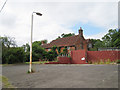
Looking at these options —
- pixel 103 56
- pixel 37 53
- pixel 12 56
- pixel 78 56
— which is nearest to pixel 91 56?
pixel 103 56

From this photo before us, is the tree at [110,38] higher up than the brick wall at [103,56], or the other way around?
the tree at [110,38]

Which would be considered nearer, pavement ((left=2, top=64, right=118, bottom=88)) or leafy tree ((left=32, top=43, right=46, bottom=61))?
pavement ((left=2, top=64, right=118, bottom=88))

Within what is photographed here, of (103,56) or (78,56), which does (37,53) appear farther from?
(103,56)

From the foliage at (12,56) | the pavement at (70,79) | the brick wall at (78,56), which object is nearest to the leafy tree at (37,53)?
the foliage at (12,56)

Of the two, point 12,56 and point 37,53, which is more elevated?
point 37,53

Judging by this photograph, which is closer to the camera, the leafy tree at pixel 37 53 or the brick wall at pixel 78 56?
the brick wall at pixel 78 56

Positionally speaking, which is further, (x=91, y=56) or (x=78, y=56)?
(x=78, y=56)

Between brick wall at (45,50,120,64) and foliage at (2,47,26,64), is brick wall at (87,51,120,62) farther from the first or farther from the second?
foliage at (2,47,26,64)

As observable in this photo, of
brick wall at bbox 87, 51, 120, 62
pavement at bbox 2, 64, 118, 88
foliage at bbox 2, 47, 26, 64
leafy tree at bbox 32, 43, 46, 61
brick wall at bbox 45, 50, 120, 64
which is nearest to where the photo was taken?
pavement at bbox 2, 64, 118, 88

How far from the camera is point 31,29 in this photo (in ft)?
34.9

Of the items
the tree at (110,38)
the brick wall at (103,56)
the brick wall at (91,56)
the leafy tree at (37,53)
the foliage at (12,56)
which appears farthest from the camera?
the tree at (110,38)

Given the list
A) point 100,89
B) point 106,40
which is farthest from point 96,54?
point 106,40

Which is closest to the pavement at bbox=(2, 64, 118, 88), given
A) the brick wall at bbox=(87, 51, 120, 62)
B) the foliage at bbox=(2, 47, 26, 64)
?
the brick wall at bbox=(87, 51, 120, 62)

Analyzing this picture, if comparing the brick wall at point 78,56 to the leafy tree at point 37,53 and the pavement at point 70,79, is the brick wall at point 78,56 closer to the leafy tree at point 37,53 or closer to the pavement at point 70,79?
the leafy tree at point 37,53
